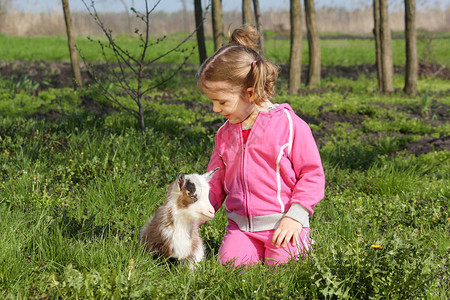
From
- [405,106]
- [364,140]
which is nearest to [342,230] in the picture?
[364,140]

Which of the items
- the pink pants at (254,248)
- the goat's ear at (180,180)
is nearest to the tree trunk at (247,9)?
the pink pants at (254,248)

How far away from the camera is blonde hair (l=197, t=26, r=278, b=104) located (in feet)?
9.55

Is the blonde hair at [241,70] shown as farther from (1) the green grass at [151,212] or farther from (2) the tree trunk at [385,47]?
(2) the tree trunk at [385,47]

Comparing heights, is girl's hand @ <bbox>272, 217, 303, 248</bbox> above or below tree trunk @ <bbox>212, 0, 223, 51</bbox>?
below

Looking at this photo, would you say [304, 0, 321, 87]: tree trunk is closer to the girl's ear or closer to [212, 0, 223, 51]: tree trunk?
[212, 0, 223, 51]: tree trunk

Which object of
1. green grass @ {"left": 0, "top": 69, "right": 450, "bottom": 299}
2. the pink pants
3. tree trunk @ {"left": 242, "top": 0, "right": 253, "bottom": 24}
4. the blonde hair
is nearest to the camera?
green grass @ {"left": 0, "top": 69, "right": 450, "bottom": 299}

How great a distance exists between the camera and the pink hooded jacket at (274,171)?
2998 millimetres

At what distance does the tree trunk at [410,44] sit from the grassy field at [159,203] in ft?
13.6

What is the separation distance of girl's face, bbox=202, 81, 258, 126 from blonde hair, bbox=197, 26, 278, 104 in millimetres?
31

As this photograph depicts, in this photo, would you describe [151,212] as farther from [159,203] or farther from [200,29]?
[200,29]

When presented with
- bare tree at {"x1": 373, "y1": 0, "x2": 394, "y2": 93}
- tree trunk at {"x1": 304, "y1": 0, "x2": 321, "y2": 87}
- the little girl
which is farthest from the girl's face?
tree trunk at {"x1": 304, "y1": 0, "x2": 321, "y2": 87}

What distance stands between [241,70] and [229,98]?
0.20 m

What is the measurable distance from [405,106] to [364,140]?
3.93m

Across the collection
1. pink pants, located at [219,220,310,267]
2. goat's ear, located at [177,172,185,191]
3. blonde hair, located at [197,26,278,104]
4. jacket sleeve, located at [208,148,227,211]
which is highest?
blonde hair, located at [197,26,278,104]
